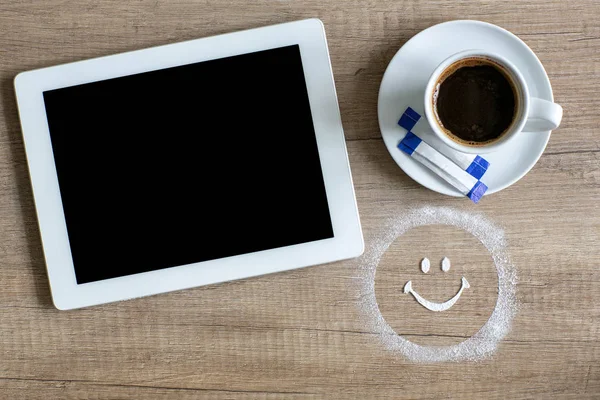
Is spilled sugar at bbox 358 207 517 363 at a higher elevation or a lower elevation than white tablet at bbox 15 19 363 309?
lower

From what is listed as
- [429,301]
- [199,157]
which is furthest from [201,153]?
[429,301]

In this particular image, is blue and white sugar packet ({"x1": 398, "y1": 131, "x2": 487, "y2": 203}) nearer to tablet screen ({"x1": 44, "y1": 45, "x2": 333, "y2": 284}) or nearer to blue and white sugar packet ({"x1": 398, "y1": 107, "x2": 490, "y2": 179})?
blue and white sugar packet ({"x1": 398, "y1": 107, "x2": 490, "y2": 179})

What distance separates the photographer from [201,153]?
0.74 metres

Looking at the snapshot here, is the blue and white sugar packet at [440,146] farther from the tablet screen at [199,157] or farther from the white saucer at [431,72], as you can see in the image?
the tablet screen at [199,157]

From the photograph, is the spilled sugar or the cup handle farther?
the spilled sugar

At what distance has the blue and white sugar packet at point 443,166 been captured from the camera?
28.1 inches

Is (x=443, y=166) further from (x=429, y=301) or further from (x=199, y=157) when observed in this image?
(x=199, y=157)

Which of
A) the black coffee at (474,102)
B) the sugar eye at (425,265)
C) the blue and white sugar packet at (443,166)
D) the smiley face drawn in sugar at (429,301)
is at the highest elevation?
the black coffee at (474,102)

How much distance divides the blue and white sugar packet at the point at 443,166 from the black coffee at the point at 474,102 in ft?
0.13

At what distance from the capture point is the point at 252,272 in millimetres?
760

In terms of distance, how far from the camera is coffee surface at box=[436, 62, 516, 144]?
0.67m


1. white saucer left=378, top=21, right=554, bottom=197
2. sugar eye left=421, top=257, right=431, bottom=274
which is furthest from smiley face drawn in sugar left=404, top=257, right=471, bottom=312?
white saucer left=378, top=21, right=554, bottom=197

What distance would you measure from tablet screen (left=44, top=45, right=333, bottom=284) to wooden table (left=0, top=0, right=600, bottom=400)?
0.21 feet

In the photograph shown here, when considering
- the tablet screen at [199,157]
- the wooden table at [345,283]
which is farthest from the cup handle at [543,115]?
the tablet screen at [199,157]
